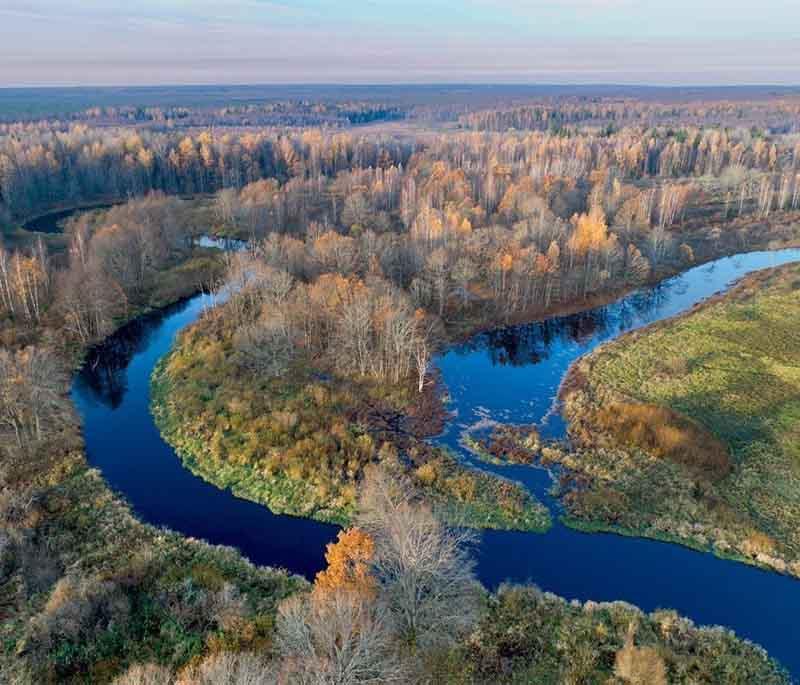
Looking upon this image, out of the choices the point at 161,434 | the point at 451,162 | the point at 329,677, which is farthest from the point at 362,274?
the point at 451,162

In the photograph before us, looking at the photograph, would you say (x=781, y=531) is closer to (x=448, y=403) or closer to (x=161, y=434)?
(x=448, y=403)

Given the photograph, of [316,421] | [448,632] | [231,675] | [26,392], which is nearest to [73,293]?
[26,392]

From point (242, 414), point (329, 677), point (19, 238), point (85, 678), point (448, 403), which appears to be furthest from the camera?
point (19, 238)

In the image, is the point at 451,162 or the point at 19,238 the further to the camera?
the point at 451,162

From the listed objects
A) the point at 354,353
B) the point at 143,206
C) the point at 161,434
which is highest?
the point at 143,206

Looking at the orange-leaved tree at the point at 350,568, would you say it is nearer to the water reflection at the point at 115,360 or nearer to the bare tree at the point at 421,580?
the bare tree at the point at 421,580

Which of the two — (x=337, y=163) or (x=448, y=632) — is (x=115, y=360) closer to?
(x=448, y=632)

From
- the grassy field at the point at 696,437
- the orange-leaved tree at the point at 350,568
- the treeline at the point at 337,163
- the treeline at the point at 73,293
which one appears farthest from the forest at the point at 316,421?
the grassy field at the point at 696,437

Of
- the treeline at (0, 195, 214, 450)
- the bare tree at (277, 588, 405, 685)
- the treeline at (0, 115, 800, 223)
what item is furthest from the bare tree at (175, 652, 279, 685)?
the treeline at (0, 115, 800, 223)
